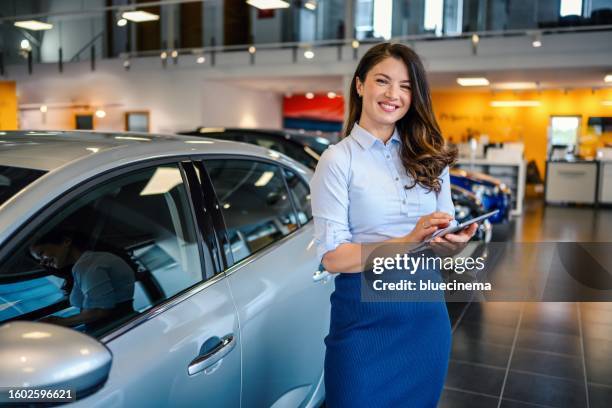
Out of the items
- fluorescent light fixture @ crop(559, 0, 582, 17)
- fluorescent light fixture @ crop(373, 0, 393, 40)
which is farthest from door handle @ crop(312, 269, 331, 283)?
fluorescent light fixture @ crop(373, 0, 393, 40)

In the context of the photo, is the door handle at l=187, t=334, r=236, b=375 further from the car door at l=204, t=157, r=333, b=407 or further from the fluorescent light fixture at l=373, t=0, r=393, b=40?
the fluorescent light fixture at l=373, t=0, r=393, b=40

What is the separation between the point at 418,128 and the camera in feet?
4.89

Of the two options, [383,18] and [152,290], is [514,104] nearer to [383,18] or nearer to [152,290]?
[383,18]

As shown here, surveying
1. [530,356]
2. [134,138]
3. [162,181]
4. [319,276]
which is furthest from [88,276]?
[530,356]

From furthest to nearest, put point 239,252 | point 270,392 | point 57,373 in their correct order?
point 239,252 < point 270,392 < point 57,373

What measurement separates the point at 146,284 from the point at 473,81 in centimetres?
1329

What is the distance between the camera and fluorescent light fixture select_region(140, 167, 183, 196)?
66.5 inches

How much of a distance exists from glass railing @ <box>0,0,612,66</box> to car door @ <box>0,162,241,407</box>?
9.78 m

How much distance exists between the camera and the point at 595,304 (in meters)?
4.78

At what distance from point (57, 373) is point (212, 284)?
69 centimetres

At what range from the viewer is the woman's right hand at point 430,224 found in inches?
48.4

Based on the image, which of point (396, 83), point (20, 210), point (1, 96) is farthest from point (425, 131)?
point (1, 96)

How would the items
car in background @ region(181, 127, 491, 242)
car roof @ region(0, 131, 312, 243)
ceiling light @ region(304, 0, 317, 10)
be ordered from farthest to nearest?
ceiling light @ region(304, 0, 317, 10), car in background @ region(181, 127, 491, 242), car roof @ region(0, 131, 312, 243)

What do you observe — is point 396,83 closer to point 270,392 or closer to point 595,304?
point 270,392
